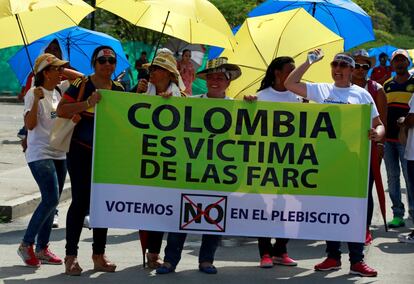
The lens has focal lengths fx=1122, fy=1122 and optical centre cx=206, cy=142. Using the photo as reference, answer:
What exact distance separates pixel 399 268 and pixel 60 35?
17.4 ft

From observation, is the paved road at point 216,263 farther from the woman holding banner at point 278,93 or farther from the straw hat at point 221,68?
the straw hat at point 221,68

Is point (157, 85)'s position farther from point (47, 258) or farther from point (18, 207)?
point (18, 207)

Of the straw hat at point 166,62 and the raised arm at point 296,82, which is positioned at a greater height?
the straw hat at point 166,62

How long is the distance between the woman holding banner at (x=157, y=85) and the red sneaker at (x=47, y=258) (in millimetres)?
760

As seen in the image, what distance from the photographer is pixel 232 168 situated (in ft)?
29.4

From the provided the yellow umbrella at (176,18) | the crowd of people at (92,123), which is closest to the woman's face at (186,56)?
the yellow umbrella at (176,18)

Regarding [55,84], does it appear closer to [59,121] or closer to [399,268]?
[59,121]

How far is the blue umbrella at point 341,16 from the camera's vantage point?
12.9m

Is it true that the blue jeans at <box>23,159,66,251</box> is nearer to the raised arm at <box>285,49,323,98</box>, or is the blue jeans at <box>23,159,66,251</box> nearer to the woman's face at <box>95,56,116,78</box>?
the woman's face at <box>95,56,116,78</box>

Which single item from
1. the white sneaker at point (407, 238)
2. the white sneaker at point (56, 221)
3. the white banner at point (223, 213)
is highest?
the white banner at point (223, 213)

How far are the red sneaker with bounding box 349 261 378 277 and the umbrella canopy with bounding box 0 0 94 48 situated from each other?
10.6 feet

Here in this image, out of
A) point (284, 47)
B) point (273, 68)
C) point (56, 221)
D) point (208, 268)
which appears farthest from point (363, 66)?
point (56, 221)

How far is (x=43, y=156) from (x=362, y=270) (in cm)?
279

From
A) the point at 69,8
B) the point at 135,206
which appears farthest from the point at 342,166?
the point at 69,8
